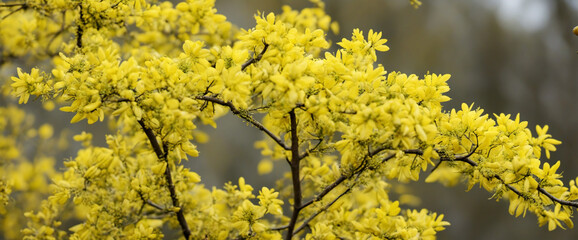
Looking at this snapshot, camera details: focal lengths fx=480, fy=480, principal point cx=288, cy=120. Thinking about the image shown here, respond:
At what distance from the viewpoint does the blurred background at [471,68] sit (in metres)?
6.22

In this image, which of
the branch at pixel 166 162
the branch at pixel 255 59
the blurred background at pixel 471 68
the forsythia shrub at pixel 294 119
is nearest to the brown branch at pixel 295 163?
the forsythia shrub at pixel 294 119

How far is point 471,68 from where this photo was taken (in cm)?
657

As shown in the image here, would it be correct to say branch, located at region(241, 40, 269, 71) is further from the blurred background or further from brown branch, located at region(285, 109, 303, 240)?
the blurred background

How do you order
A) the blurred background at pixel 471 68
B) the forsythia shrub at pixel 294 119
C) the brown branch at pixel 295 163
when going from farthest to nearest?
the blurred background at pixel 471 68 < the brown branch at pixel 295 163 < the forsythia shrub at pixel 294 119

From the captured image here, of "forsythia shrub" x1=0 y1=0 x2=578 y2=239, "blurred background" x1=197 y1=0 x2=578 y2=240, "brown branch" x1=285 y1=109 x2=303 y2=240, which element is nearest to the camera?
"forsythia shrub" x1=0 y1=0 x2=578 y2=239

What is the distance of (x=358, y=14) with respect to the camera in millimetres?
6434

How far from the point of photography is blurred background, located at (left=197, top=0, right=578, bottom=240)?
6225 mm

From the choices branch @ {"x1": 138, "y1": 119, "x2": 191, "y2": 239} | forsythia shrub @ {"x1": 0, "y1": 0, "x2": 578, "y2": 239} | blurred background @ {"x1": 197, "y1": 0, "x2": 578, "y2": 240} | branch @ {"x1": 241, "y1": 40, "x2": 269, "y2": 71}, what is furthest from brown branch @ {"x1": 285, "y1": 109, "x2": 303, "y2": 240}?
blurred background @ {"x1": 197, "y1": 0, "x2": 578, "y2": 240}

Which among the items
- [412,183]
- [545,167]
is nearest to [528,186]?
[545,167]

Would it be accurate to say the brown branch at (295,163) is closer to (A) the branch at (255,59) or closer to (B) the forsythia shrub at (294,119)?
(B) the forsythia shrub at (294,119)

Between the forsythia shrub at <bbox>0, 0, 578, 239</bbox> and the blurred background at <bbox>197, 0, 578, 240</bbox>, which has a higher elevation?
the blurred background at <bbox>197, 0, 578, 240</bbox>

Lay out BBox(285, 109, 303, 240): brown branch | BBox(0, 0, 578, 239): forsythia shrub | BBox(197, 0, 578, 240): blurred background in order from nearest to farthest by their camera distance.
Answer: BBox(0, 0, 578, 239): forsythia shrub < BBox(285, 109, 303, 240): brown branch < BBox(197, 0, 578, 240): blurred background

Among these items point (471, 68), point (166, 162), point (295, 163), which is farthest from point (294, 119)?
point (471, 68)

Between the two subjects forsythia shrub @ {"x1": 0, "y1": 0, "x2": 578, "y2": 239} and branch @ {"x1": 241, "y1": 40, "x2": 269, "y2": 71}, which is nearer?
forsythia shrub @ {"x1": 0, "y1": 0, "x2": 578, "y2": 239}
